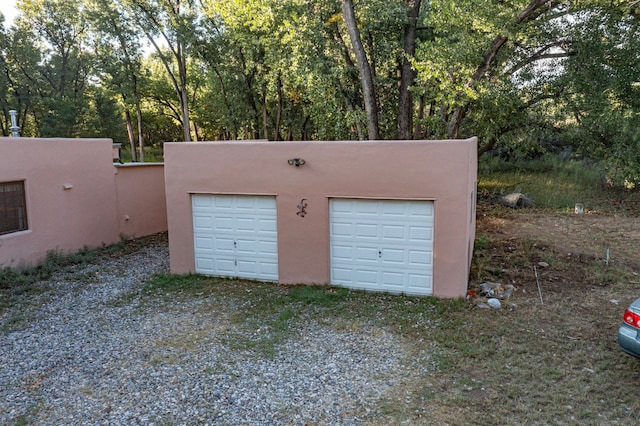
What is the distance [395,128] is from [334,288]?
8.89m

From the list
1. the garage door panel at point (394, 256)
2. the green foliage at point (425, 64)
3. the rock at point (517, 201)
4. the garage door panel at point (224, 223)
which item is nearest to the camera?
the garage door panel at point (394, 256)

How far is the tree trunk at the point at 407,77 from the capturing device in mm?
14469

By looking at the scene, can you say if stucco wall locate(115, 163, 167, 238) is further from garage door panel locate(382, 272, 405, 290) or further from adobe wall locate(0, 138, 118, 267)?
garage door panel locate(382, 272, 405, 290)

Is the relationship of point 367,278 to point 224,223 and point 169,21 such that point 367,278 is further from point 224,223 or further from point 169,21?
point 169,21

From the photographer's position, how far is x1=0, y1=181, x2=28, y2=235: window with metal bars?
1027cm

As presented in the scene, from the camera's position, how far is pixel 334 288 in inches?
359

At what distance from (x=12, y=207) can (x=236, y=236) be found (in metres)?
5.42

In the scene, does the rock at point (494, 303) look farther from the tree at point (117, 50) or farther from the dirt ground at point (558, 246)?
the tree at point (117, 50)

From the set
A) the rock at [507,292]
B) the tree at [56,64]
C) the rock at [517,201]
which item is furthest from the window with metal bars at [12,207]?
the tree at [56,64]

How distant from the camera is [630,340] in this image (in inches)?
212

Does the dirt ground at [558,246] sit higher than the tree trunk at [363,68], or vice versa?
the tree trunk at [363,68]

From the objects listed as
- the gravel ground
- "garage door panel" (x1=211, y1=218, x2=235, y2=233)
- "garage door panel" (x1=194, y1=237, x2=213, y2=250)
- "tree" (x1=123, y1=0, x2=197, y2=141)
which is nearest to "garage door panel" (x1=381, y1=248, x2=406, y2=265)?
the gravel ground

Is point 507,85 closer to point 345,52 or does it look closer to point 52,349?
point 345,52

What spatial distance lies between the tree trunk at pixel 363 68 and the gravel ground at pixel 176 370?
8.18m
